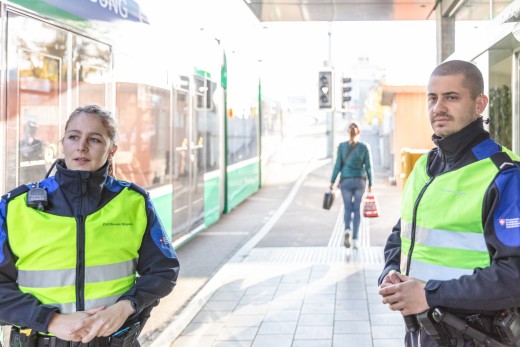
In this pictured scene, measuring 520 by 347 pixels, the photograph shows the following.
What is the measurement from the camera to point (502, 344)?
7.73 feet

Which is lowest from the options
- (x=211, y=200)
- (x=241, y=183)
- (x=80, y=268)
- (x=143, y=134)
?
(x=211, y=200)

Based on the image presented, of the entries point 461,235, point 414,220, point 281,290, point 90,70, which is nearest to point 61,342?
point 414,220

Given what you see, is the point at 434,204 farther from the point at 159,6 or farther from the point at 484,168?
the point at 159,6

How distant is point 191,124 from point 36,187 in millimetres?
7974

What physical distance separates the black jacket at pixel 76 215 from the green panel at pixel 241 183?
37.6 ft

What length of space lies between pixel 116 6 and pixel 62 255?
4698mm

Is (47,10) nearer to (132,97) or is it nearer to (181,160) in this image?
(132,97)

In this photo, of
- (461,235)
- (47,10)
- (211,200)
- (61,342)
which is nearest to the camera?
(461,235)

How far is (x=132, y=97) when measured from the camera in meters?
7.40

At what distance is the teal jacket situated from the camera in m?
9.61

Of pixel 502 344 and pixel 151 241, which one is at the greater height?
pixel 151 241

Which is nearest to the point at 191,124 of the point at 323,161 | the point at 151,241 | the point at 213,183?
the point at 213,183

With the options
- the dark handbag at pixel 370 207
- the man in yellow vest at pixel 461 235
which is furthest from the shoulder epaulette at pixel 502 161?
the dark handbag at pixel 370 207

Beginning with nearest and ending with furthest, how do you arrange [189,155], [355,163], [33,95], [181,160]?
[33,95] < [355,163] < [181,160] < [189,155]
